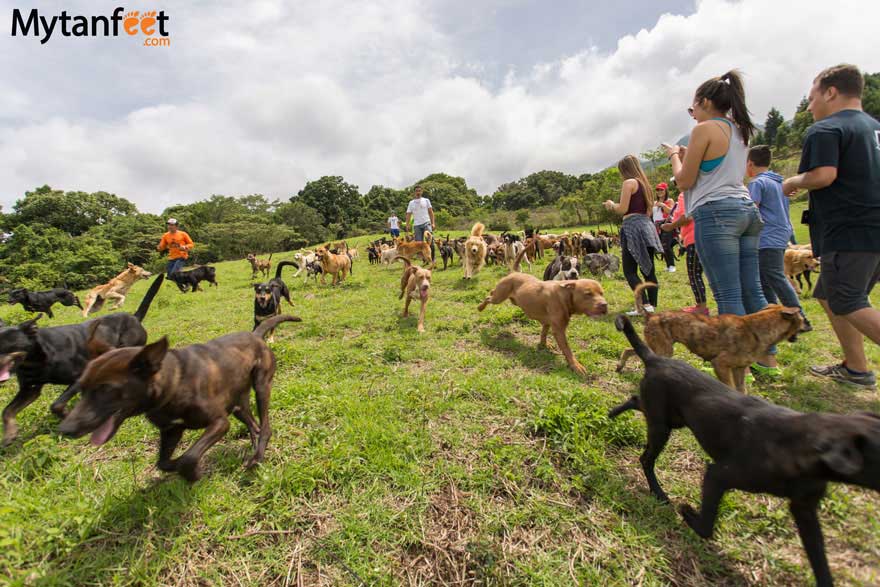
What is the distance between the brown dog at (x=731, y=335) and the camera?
9.86 ft

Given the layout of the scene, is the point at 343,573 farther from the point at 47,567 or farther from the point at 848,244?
the point at 848,244

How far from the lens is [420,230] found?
12.1 meters

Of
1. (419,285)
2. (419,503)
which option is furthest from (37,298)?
(419,503)

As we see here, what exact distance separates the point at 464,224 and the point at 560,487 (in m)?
53.8

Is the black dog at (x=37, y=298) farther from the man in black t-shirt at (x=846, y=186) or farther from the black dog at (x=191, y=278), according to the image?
the man in black t-shirt at (x=846, y=186)

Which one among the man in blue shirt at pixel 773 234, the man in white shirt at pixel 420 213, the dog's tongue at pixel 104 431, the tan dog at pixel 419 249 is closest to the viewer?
the dog's tongue at pixel 104 431

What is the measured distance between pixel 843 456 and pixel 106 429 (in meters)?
3.44

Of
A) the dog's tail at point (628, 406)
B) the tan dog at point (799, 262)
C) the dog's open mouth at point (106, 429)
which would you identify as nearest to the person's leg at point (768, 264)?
the dog's tail at point (628, 406)

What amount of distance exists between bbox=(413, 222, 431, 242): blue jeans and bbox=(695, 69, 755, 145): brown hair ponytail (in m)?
9.37

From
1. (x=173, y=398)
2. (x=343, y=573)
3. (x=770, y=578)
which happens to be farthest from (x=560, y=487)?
(x=173, y=398)

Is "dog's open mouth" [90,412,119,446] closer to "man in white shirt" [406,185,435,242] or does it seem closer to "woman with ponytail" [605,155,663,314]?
"woman with ponytail" [605,155,663,314]

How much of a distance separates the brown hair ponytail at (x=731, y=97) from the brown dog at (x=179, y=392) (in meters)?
4.71

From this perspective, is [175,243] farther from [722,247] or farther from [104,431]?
[722,247]

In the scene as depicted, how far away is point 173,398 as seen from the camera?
2072mm
